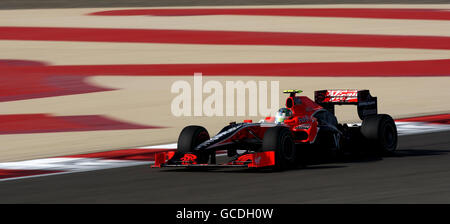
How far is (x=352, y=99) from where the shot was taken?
1440 centimetres

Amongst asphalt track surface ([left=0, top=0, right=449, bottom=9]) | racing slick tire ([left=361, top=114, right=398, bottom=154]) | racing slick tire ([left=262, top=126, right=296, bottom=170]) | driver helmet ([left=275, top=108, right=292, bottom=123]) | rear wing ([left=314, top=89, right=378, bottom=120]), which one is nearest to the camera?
racing slick tire ([left=262, top=126, right=296, bottom=170])

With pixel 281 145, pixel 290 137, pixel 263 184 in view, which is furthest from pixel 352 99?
pixel 263 184

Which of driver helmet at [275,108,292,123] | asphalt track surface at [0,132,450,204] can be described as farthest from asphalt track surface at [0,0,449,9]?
asphalt track surface at [0,132,450,204]

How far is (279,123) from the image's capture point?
1305 centimetres

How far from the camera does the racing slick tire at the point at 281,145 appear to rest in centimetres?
1202

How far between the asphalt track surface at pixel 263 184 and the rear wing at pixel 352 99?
0.90 m

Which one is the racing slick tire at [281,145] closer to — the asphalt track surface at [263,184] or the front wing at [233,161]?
the front wing at [233,161]

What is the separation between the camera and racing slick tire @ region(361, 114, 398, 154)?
45.2 ft

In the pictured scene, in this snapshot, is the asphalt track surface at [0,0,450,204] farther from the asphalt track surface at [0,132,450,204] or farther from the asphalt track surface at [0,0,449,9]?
the asphalt track surface at [0,0,449,9]

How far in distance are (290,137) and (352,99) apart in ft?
7.74

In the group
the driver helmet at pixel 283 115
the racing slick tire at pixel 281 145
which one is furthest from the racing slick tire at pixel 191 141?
the driver helmet at pixel 283 115

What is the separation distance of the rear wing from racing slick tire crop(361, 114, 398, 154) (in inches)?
19.8

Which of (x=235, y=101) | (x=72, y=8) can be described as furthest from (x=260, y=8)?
(x=235, y=101)

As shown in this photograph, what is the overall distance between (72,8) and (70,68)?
64.9 ft
